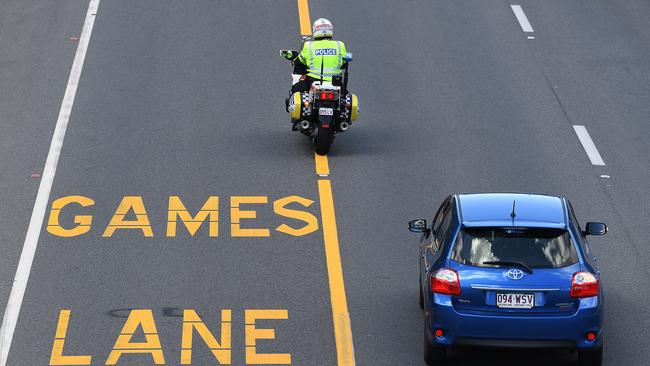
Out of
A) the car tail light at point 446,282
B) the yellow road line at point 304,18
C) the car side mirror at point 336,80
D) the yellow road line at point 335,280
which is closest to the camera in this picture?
the car tail light at point 446,282

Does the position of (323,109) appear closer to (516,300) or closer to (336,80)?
(336,80)

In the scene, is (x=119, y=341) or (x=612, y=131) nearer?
(x=119, y=341)

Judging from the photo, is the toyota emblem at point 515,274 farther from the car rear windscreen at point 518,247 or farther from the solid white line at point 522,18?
the solid white line at point 522,18

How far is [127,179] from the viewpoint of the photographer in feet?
67.5

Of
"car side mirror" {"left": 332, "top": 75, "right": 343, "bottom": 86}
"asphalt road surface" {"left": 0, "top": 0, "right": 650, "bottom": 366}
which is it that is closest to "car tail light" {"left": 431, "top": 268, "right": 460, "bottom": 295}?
"asphalt road surface" {"left": 0, "top": 0, "right": 650, "bottom": 366}

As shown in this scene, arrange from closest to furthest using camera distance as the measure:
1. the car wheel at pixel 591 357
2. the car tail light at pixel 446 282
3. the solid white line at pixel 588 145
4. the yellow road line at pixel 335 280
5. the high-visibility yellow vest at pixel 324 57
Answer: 1. the car tail light at pixel 446 282
2. the car wheel at pixel 591 357
3. the yellow road line at pixel 335 280
4. the high-visibility yellow vest at pixel 324 57
5. the solid white line at pixel 588 145

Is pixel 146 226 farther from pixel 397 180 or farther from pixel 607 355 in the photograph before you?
pixel 607 355

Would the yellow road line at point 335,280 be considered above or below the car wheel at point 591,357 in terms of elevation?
above

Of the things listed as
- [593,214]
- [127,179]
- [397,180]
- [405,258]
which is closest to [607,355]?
[405,258]

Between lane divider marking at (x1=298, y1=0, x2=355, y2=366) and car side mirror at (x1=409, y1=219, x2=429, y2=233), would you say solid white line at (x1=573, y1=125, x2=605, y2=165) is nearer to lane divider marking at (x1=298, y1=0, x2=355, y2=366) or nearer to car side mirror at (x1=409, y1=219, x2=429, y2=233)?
lane divider marking at (x1=298, y1=0, x2=355, y2=366)

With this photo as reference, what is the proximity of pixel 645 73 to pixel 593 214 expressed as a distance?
7.00m

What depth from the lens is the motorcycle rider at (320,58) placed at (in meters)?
21.7

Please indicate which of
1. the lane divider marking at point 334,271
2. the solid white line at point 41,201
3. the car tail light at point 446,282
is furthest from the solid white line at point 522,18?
the car tail light at point 446,282

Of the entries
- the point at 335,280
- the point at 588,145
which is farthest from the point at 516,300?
the point at 588,145
